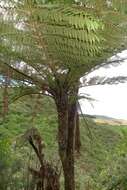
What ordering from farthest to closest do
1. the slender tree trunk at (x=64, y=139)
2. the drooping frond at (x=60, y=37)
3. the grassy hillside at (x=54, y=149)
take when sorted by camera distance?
the grassy hillside at (x=54, y=149)
the slender tree trunk at (x=64, y=139)
the drooping frond at (x=60, y=37)

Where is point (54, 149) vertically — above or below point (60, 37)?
below

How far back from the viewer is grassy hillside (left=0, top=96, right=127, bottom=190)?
306 inches

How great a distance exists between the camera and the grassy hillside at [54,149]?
Answer: 7.78 meters

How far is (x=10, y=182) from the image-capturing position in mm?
7266

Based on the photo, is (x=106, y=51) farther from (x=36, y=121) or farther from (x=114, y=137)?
(x=114, y=137)

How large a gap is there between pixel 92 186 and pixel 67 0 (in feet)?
13.6

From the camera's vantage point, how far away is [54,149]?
13.6 meters

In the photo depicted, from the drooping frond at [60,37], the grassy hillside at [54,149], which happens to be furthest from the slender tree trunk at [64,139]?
the grassy hillside at [54,149]

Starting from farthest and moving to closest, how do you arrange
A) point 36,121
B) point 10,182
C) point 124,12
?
1. point 36,121
2. point 10,182
3. point 124,12

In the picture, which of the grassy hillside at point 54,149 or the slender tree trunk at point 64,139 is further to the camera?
the grassy hillside at point 54,149

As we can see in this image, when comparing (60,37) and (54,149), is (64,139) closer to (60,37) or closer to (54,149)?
(60,37)

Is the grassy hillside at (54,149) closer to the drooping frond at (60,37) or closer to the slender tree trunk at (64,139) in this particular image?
the slender tree trunk at (64,139)

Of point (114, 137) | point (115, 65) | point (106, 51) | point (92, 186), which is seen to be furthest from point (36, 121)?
point (106, 51)

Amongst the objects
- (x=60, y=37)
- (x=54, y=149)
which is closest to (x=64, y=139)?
(x=60, y=37)
